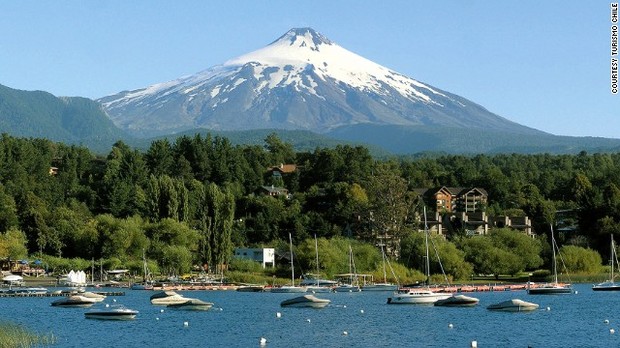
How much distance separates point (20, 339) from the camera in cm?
4397

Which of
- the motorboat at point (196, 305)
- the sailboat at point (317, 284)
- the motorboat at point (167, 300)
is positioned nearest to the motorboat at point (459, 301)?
the motorboat at point (196, 305)

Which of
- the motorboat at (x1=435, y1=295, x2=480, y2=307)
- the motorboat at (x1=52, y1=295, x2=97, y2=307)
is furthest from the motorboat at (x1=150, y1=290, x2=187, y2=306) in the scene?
the motorboat at (x1=435, y1=295, x2=480, y2=307)

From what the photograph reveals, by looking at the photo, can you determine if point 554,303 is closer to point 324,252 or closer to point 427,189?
point 324,252

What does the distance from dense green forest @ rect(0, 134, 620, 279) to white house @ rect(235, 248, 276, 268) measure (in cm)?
248

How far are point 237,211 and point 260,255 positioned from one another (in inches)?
638

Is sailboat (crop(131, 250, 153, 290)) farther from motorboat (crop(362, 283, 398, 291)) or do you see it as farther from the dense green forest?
motorboat (crop(362, 283, 398, 291))

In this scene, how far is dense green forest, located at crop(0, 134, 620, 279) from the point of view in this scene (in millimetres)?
100250

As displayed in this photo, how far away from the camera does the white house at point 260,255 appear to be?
106 metres

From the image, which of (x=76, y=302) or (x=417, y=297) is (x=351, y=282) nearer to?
(x=417, y=297)

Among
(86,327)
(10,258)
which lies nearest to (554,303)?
(86,327)

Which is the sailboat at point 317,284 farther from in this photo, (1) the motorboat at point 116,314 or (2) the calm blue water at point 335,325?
(1) the motorboat at point 116,314

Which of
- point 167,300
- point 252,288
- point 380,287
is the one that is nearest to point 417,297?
point 167,300

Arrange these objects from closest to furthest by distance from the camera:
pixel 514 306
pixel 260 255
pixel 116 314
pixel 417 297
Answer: pixel 116 314, pixel 514 306, pixel 417 297, pixel 260 255

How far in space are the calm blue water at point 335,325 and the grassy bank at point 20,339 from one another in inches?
32.5
